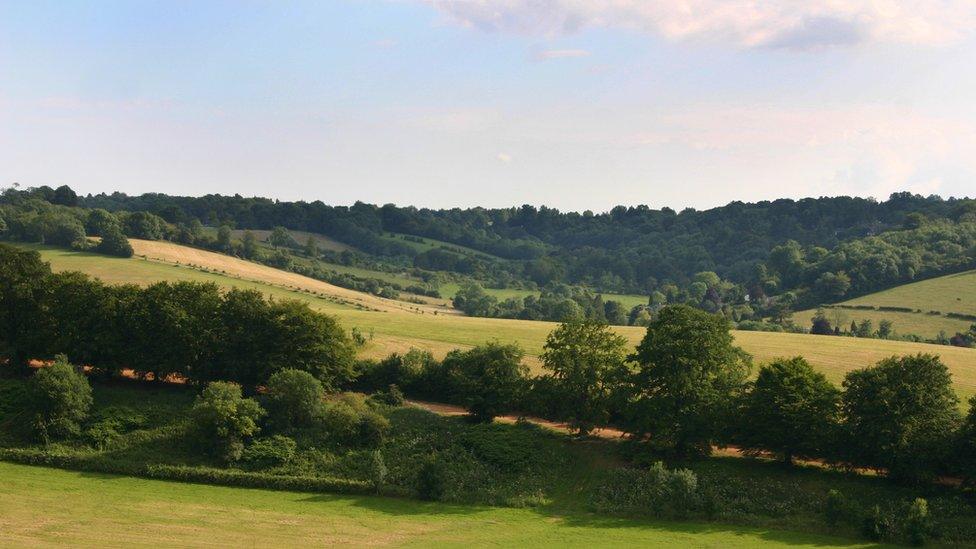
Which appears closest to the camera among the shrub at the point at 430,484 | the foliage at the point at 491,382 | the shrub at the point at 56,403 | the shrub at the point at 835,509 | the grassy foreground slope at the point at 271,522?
the grassy foreground slope at the point at 271,522

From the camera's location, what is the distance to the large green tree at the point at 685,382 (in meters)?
56.5

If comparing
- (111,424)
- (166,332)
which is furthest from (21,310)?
(111,424)

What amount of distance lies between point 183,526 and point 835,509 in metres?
38.0

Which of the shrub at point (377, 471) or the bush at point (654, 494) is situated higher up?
the bush at point (654, 494)

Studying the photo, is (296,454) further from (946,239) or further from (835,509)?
(946,239)

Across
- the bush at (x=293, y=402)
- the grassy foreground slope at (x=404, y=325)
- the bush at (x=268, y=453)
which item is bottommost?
the bush at (x=268, y=453)

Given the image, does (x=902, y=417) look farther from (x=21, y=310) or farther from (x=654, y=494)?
(x=21, y=310)

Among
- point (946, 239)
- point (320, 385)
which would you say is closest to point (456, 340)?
point (320, 385)

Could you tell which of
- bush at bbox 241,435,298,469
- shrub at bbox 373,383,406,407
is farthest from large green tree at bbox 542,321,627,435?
bush at bbox 241,435,298,469

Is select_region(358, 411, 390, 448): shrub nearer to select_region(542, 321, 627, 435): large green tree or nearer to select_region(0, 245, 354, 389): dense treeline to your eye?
select_region(0, 245, 354, 389): dense treeline

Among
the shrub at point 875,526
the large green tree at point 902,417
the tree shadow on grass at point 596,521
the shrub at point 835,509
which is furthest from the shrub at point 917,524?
the large green tree at point 902,417

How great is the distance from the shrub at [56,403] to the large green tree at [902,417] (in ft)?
177

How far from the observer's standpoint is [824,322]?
127 metres

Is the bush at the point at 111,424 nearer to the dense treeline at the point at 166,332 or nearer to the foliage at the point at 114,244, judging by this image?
the dense treeline at the point at 166,332
